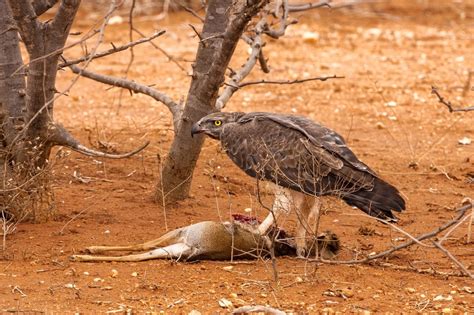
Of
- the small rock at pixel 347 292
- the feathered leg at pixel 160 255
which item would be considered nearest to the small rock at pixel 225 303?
the small rock at pixel 347 292

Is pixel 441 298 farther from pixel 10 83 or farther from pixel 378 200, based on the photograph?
pixel 10 83

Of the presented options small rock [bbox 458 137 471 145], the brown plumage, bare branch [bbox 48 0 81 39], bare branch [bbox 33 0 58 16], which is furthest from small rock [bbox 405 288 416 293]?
small rock [bbox 458 137 471 145]

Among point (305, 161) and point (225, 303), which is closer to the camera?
point (225, 303)

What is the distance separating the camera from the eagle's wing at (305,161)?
625cm

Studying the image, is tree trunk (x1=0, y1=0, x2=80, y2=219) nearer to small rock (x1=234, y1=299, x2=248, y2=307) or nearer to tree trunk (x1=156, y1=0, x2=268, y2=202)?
tree trunk (x1=156, y1=0, x2=268, y2=202)

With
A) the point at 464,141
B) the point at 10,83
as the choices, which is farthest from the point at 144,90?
the point at 464,141

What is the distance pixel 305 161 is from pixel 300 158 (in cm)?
6

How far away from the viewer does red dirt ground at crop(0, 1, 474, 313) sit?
553 centimetres

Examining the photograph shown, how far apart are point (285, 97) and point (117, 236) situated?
5.22 m

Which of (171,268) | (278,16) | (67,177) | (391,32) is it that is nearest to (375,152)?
(278,16)

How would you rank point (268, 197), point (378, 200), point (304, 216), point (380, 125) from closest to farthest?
point (378, 200)
point (304, 216)
point (268, 197)
point (380, 125)

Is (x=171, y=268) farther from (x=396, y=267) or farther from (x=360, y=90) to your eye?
(x=360, y=90)

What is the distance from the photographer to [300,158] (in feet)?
21.3

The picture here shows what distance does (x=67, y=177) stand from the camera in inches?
309
